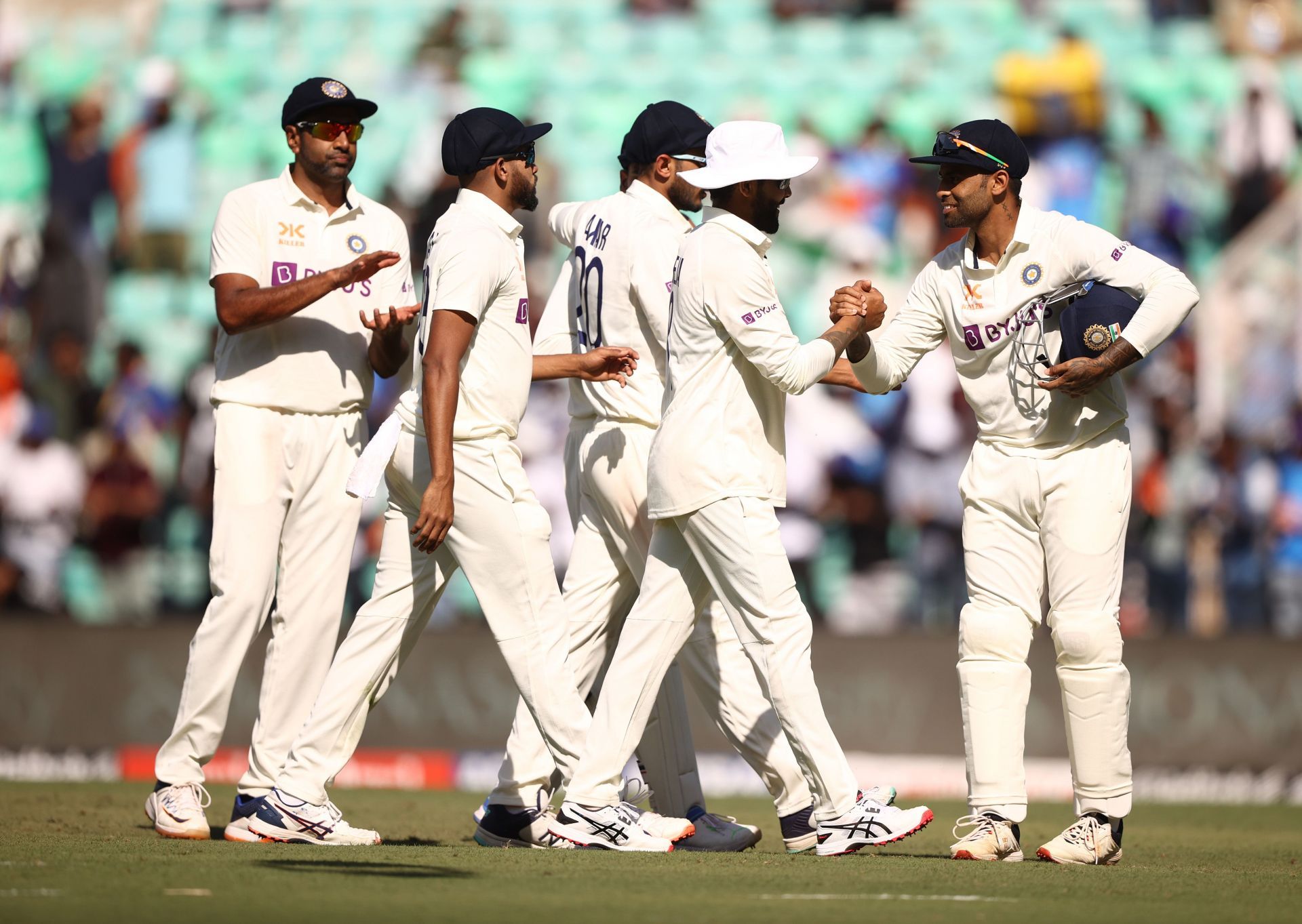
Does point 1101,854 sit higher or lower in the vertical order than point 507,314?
lower

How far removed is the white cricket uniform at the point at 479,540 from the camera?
6.05m

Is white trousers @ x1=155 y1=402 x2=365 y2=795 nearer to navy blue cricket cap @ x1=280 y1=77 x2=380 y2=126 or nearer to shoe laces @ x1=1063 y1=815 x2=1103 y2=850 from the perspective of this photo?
navy blue cricket cap @ x1=280 y1=77 x2=380 y2=126

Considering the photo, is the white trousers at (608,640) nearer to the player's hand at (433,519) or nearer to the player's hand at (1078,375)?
the player's hand at (433,519)

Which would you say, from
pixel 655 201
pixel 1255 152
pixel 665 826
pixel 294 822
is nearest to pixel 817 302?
pixel 1255 152

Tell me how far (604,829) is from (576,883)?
0.91 metres

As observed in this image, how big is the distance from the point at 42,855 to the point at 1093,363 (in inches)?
147

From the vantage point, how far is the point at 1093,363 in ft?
19.7

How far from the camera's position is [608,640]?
22.7 feet

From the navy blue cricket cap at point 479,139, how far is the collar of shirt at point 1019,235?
157cm

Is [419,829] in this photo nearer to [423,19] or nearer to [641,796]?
[641,796]

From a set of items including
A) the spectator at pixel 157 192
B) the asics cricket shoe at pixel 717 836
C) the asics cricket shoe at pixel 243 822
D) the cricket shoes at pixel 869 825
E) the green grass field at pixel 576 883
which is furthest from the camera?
the spectator at pixel 157 192

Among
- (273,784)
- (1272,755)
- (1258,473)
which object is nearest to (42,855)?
(273,784)

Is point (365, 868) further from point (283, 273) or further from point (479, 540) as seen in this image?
point (283, 273)

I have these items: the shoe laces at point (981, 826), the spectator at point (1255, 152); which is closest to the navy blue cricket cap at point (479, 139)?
the shoe laces at point (981, 826)
